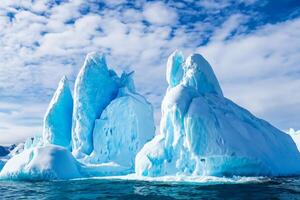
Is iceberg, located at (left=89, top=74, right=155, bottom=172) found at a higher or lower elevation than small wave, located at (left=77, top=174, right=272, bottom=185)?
higher

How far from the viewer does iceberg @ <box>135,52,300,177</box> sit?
2558 cm

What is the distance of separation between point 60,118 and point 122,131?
9123 millimetres

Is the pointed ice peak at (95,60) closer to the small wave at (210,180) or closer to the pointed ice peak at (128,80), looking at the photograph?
the pointed ice peak at (128,80)

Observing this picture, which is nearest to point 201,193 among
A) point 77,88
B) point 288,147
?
point 288,147

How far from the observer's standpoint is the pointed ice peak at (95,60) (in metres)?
45.4

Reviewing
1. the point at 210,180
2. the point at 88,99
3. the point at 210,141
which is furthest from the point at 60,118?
the point at 210,180

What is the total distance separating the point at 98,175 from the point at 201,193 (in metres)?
19.9

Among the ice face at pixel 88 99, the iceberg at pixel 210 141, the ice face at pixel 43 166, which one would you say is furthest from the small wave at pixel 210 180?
the ice face at pixel 88 99

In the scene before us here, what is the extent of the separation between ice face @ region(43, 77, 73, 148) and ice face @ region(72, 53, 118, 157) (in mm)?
2479

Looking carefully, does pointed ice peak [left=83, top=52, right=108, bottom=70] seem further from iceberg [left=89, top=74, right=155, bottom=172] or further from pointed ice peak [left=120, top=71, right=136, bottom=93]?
iceberg [left=89, top=74, right=155, bottom=172]

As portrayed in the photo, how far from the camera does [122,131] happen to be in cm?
4303

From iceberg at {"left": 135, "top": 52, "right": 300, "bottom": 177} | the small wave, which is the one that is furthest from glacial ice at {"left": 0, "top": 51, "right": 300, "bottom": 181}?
the small wave

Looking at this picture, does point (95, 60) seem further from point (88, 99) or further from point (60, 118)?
point (60, 118)

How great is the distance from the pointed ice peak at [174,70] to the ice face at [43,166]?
1130 centimetres
